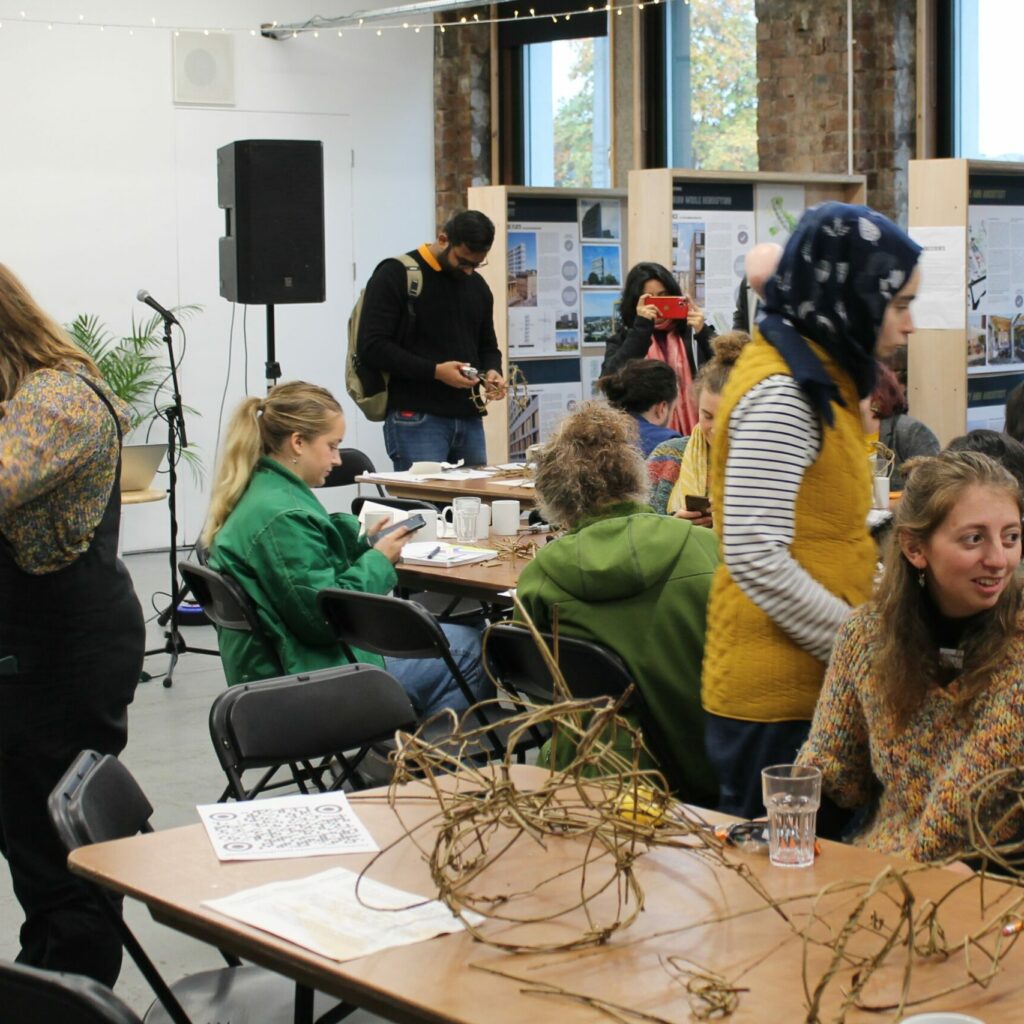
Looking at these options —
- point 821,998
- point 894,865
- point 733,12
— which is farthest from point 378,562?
point 733,12

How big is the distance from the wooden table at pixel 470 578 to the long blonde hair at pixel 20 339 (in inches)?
58.8

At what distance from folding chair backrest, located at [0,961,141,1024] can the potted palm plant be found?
7.61 meters

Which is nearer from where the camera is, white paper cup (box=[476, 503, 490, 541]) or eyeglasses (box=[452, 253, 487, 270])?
white paper cup (box=[476, 503, 490, 541])

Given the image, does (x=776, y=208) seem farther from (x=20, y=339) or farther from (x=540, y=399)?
(x=20, y=339)

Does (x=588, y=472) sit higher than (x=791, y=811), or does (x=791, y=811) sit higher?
(x=588, y=472)

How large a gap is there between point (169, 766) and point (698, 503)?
1.99 meters

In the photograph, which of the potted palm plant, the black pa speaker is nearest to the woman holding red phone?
the black pa speaker

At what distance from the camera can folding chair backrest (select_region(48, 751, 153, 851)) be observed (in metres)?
2.26

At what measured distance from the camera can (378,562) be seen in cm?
405

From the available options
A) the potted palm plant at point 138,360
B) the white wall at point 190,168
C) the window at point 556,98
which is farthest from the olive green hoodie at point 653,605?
the window at point 556,98

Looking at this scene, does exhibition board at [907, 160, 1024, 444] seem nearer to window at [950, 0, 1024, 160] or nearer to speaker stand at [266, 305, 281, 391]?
window at [950, 0, 1024, 160]

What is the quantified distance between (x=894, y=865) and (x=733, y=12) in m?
7.59

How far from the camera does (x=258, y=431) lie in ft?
13.1

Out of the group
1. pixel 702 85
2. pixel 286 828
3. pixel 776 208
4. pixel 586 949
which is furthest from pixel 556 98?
pixel 586 949
